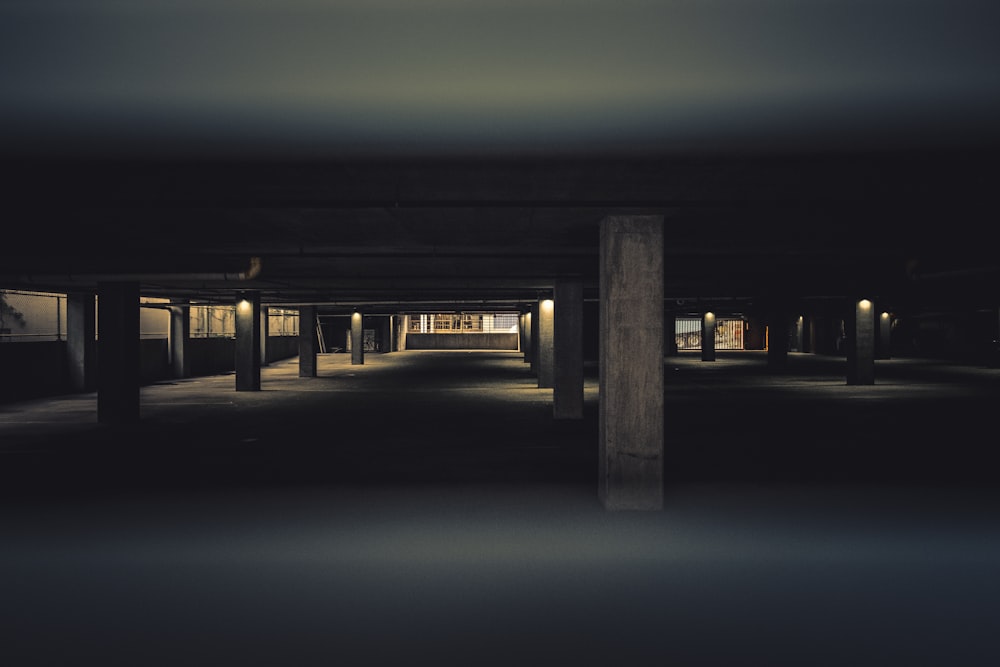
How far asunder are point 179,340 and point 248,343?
7.34m

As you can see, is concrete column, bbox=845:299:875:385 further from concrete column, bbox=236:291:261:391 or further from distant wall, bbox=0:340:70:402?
distant wall, bbox=0:340:70:402

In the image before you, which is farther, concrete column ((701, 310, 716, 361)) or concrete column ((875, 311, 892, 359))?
concrete column ((875, 311, 892, 359))

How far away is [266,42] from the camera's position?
4.15m

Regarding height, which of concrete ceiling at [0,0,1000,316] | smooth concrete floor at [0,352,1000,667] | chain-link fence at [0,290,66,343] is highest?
concrete ceiling at [0,0,1000,316]

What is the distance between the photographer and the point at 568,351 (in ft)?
54.5

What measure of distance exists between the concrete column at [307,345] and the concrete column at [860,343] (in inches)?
858

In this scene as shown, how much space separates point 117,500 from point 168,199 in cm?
400

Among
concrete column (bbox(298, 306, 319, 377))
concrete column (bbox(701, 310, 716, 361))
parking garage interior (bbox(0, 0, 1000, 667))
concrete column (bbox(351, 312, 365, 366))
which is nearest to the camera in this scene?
parking garage interior (bbox(0, 0, 1000, 667))

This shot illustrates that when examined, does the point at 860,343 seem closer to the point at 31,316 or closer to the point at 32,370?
the point at 32,370

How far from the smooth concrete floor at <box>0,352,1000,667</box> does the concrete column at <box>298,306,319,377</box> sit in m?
15.5

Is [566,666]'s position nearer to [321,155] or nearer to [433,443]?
[321,155]

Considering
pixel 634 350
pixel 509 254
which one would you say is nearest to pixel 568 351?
pixel 509 254

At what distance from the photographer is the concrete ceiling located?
13.0ft

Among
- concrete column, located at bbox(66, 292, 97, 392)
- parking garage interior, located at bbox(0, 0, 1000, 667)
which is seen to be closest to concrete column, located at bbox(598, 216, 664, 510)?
parking garage interior, located at bbox(0, 0, 1000, 667)
